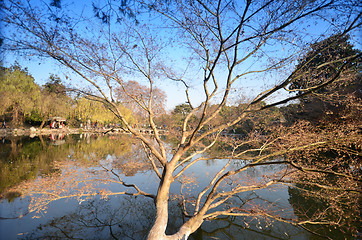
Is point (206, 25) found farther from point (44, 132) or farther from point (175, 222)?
point (44, 132)

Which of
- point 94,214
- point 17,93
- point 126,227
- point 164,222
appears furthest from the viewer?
point 17,93

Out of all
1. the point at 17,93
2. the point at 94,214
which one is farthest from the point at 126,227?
the point at 17,93

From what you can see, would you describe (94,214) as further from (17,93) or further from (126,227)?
(17,93)

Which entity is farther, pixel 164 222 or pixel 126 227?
pixel 126 227

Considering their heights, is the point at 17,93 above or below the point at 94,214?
above

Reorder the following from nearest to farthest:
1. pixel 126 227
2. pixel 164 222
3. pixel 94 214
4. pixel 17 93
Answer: pixel 164 222 < pixel 126 227 < pixel 94 214 < pixel 17 93

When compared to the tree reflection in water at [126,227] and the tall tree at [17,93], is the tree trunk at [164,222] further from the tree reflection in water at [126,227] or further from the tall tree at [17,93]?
the tall tree at [17,93]

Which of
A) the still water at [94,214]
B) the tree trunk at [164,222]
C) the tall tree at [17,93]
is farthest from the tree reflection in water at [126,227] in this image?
Answer: the tall tree at [17,93]

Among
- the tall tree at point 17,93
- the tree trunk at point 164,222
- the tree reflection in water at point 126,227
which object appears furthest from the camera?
the tall tree at point 17,93

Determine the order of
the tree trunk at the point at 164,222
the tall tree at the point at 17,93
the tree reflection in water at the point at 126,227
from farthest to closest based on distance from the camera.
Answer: the tall tree at the point at 17,93 < the tree reflection in water at the point at 126,227 < the tree trunk at the point at 164,222

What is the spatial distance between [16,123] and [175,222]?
83.7 feet

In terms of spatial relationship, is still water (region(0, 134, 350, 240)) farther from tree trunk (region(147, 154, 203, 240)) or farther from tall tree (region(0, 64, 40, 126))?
tall tree (region(0, 64, 40, 126))

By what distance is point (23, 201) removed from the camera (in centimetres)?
482

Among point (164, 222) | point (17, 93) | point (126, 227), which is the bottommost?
point (126, 227)
